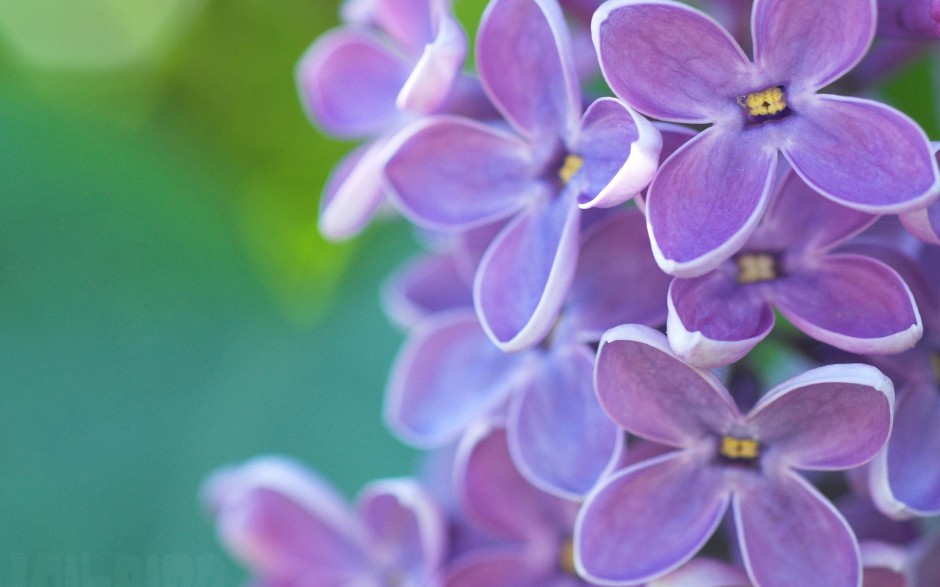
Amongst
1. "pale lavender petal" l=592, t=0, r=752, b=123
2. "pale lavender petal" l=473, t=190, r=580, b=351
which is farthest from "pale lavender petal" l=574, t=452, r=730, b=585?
"pale lavender petal" l=592, t=0, r=752, b=123

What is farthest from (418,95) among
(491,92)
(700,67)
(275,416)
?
(275,416)

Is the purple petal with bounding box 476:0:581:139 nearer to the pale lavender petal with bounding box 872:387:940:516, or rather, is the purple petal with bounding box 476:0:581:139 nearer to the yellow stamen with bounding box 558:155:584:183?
the yellow stamen with bounding box 558:155:584:183

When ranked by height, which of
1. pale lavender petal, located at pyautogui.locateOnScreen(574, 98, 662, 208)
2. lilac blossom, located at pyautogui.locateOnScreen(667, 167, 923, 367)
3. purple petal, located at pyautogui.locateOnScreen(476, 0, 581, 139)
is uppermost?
purple petal, located at pyautogui.locateOnScreen(476, 0, 581, 139)

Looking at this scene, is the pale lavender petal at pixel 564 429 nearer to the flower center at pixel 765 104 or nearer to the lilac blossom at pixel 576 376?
the lilac blossom at pixel 576 376

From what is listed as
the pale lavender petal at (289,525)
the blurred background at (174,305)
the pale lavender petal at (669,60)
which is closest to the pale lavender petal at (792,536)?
the pale lavender petal at (669,60)

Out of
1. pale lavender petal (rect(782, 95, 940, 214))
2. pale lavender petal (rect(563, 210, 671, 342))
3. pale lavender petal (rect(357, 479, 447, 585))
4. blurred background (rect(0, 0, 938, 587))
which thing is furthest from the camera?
blurred background (rect(0, 0, 938, 587))

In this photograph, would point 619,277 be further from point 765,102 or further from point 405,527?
point 405,527

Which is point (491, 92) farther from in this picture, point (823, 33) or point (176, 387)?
point (176, 387)
